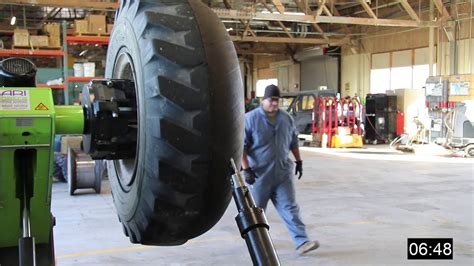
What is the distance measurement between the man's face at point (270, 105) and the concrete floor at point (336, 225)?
1442mm

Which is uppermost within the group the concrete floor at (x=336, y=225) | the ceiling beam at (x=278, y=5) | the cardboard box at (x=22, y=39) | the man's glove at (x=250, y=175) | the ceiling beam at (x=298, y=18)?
the ceiling beam at (x=278, y=5)

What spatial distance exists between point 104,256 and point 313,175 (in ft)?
22.1

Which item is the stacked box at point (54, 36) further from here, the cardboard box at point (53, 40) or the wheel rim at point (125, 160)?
the wheel rim at point (125, 160)

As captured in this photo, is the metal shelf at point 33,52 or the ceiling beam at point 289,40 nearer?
the metal shelf at point 33,52

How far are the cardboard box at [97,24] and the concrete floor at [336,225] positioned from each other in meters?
3.28

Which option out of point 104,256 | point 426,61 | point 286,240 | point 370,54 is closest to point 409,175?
point 286,240

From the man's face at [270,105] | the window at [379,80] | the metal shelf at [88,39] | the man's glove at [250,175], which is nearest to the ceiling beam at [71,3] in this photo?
the metal shelf at [88,39]

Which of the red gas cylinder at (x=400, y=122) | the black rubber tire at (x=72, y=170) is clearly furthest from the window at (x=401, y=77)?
the black rubber tire at (x=72, y=170)

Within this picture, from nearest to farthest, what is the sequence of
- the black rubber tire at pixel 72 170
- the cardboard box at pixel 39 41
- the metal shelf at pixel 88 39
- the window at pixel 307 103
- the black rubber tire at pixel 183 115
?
1. the black rubber tire at pixel 183 115
2. the black rubber tire at pixel 72 170
3. the metal shelf at pixel 88 39
4. the cardboard box at pixel 39 41
5. the window at pixel 307 103

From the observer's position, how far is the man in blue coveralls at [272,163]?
5.47 meters

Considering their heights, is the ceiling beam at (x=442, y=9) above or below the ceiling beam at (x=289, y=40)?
above

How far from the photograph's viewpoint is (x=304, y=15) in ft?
55.6

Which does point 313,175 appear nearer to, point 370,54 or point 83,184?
point 83,184

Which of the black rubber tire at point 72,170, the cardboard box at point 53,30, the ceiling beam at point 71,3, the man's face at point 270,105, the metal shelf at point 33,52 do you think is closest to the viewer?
the man's face at point 270,105
